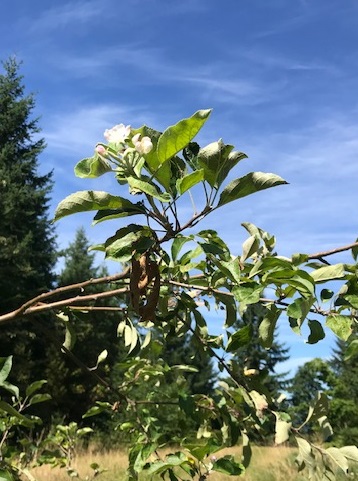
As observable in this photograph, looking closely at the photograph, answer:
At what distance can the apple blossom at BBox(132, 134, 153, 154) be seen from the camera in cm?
77

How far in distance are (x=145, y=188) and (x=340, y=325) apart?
38 centimetres

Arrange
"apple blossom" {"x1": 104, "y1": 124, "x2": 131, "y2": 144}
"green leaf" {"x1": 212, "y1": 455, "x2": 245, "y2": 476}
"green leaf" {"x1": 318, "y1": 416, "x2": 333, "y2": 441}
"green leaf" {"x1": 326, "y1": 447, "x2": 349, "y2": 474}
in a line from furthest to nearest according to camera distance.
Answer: "green leaf" {"x1": 318, "y1": 416, "x2": 333, "y2": 441} → "green leaf" {"x1": 212, "y1": 455, "x2": 245, "y2": 476} → "green leaf" {"x1": 326, "y1": 447, "x2": 349, "y2": 474} → "apple blossom" {"x1": 104, "y1": 124, "x2": 131, "y2": 144}

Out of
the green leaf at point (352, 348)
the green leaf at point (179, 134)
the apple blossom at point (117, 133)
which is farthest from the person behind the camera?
the green leaf at point (352, 348)

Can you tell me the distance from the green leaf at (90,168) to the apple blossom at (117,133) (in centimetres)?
5

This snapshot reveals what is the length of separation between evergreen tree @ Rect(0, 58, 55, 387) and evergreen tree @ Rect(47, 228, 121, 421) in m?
0.74

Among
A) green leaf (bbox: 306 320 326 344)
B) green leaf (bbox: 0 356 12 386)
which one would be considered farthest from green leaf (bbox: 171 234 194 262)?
green leaf (bbox: 0 356 12 386)

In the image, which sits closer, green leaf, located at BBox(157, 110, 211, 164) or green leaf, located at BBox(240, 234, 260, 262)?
green leaf, located at BBox(157, 110, 211, 164)

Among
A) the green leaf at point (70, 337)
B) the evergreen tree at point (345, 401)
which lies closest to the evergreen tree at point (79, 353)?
the evergreen tree at point (345, 401)

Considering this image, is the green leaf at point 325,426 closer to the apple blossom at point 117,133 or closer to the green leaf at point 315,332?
the green leaf at point 315,332

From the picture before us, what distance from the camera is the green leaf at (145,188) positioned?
74cm

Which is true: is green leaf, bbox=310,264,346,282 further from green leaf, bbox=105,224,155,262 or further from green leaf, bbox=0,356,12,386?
green leaf, bbox=0,356,12,386

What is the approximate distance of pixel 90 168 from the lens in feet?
2.63

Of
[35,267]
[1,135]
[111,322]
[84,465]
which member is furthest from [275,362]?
[84,465]

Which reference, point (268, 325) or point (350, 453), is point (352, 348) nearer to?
point (268, 325)
